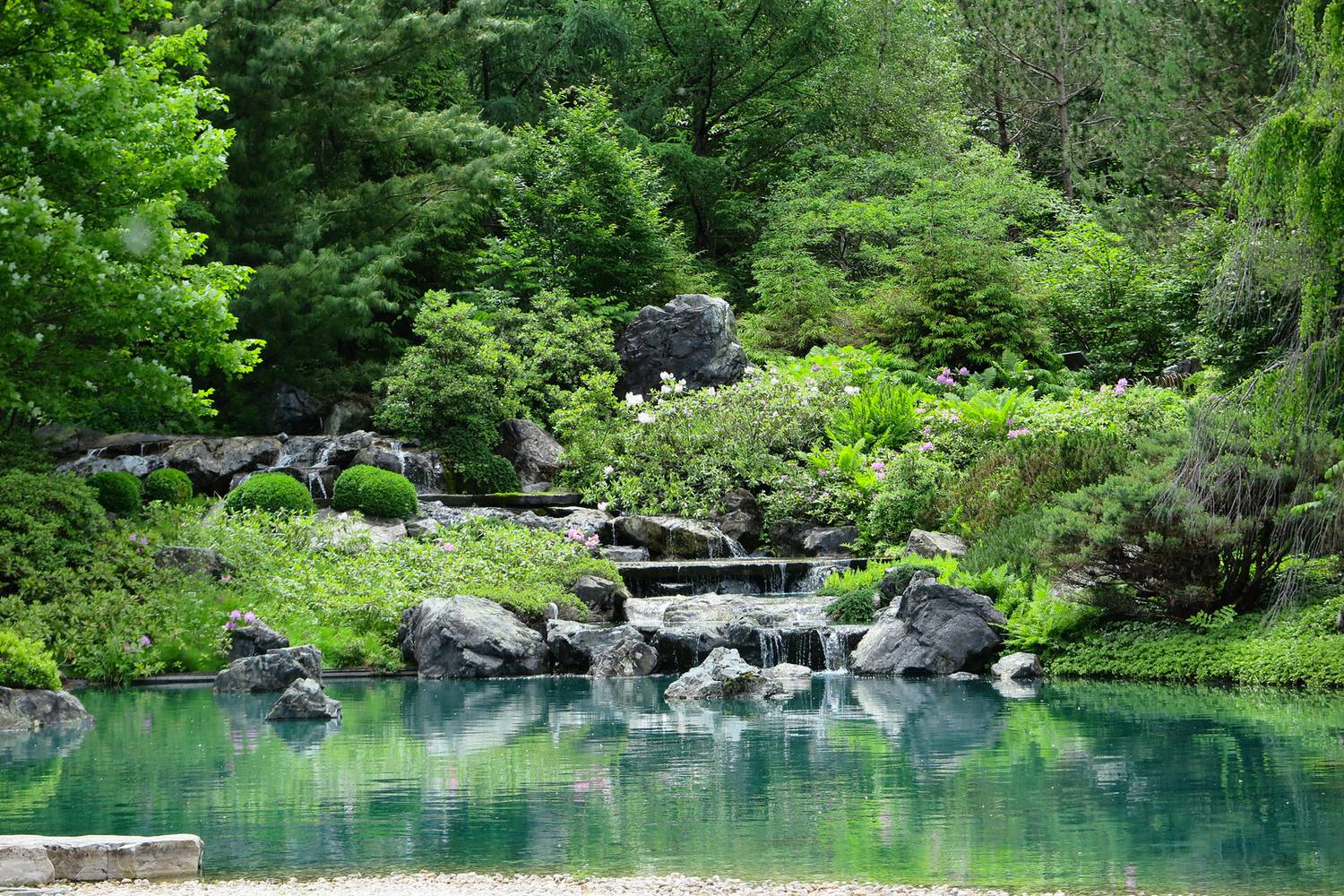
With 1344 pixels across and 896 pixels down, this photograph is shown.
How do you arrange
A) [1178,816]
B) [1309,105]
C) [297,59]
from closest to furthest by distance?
[1178,816]
[1309,105]
[297,59]

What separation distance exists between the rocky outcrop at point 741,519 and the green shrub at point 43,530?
7.88 m

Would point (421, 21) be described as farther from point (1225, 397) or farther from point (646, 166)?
point (1225, 397)

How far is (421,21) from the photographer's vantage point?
2245 cm

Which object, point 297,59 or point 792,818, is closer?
point 792,818

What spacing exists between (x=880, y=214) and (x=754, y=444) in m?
10.0

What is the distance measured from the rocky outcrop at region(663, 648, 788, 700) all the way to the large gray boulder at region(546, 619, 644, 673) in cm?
168

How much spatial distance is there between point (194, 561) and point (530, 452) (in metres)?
7.53

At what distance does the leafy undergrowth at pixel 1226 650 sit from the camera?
32.3 feet

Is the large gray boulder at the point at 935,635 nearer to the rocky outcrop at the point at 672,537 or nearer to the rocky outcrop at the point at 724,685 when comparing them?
the rocky outcrop at the point at 724,685

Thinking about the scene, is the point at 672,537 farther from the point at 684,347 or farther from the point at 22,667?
the point at 22,667

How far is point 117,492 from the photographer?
49.8 feet

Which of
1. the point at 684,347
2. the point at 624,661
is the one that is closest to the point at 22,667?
the point at 624,661

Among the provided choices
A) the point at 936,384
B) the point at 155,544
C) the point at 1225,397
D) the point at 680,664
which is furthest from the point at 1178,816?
the point at 936,384

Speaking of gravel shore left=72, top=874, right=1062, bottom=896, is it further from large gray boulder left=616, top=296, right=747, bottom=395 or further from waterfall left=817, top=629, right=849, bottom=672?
large gray boulder left=616, top=296, right=747, bottom=395
